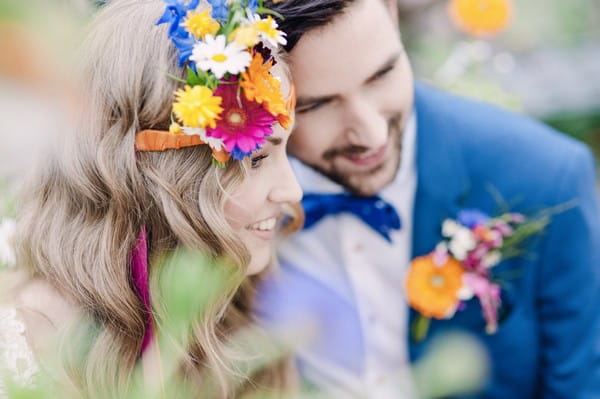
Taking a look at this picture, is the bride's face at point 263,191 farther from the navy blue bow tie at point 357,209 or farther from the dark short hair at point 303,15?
the navy blue bow tie at point 357,209

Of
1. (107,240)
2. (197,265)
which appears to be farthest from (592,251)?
(197,265)

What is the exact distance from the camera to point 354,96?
1.29 m

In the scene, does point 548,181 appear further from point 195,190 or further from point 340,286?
point 195,190

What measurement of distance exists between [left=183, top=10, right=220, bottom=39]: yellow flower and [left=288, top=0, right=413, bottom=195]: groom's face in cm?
35

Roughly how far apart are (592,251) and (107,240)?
119cm

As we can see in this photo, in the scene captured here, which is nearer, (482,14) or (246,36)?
(246,36)

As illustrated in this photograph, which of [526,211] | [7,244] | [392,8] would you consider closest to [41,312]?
[7,244]

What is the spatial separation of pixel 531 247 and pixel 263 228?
74 centimetres

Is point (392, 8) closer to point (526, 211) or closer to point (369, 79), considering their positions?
point (369, 79)

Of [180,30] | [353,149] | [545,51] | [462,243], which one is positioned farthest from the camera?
[545,51]

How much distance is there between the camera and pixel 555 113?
12.5 feet

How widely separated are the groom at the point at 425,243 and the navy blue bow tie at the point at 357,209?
12 mm

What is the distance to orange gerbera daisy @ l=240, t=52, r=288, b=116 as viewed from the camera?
3.01 feet

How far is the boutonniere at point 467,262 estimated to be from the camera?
1514 millimetres
